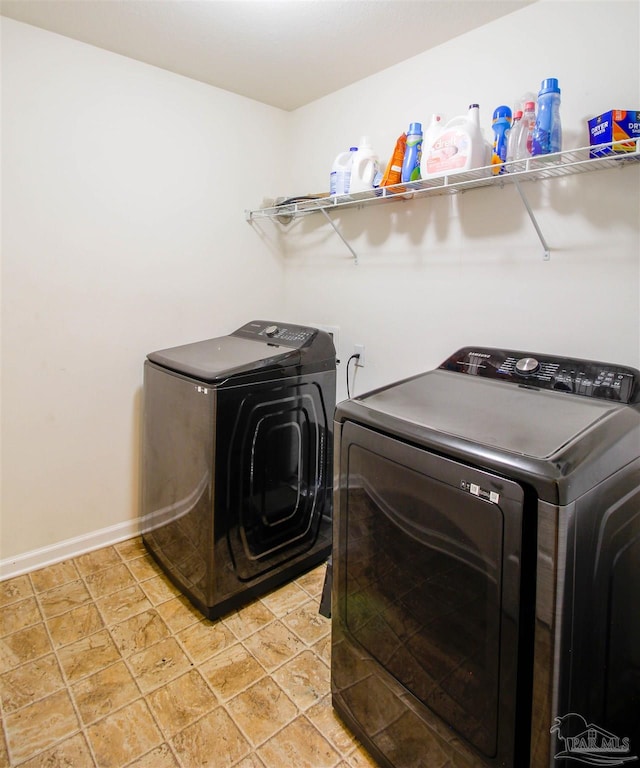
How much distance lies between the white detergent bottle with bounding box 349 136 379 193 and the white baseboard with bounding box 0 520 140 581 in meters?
2.05

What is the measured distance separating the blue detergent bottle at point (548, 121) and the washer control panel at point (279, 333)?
1.12m

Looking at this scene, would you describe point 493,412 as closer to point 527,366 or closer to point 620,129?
point 527,366

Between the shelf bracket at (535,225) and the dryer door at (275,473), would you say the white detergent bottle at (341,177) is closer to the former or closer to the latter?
the shelf bracket at (535,225)

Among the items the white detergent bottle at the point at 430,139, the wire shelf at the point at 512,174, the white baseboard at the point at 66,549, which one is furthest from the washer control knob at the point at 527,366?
the white baseboard at the point at 66,549

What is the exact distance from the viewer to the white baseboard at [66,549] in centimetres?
204

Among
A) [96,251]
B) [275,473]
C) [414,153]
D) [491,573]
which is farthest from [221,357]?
[491,573]

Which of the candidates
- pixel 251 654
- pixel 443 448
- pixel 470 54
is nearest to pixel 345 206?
pixel 470 54

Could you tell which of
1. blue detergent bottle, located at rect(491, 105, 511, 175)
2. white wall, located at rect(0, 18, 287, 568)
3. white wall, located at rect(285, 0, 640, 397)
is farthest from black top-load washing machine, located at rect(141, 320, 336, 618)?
blue detergent bottle, located at rect(491, 105, 511, 175)

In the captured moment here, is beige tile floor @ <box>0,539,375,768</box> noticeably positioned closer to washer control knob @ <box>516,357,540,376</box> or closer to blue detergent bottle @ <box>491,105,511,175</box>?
washer control knob @ <box>516,357,540,376</box>

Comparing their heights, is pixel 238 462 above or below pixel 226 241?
below

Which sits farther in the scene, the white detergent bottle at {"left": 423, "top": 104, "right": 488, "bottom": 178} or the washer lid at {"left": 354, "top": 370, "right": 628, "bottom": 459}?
the white detergent bottle at {"left": 423, "top": 104, "right": 488, "bottom": 178}

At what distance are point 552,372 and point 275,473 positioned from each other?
1146 mm

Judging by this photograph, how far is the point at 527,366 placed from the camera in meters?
1.49

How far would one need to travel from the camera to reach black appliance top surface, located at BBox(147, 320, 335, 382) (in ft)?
5.77
